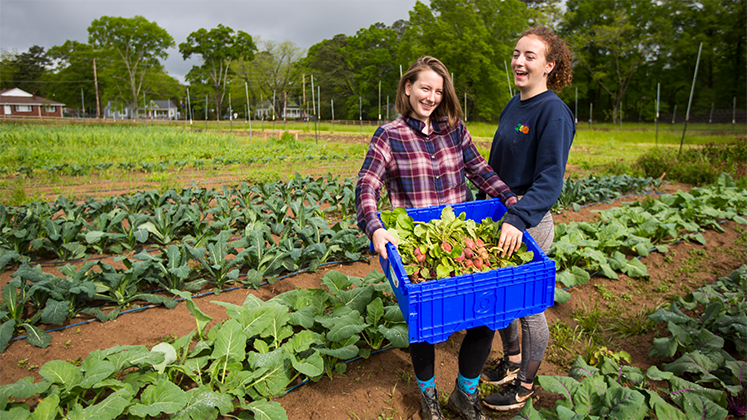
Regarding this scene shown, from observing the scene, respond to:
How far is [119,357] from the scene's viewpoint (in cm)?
200

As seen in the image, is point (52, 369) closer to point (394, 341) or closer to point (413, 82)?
point (394, 341)

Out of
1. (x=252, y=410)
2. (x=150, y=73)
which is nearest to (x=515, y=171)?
(x=252, y=410)

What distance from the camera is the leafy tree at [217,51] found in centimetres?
4822

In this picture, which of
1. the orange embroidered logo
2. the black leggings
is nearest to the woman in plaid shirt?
the black leggings

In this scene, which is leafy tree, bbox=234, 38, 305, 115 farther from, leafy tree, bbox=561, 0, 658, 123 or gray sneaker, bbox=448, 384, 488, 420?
gray sneaker, bbox=448, 384, 488, 420

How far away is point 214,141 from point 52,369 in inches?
592

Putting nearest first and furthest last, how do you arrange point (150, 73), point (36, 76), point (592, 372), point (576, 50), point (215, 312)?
point (592, 372) → point (215, 312) → point (576, 50) → point (150, 73) → point (36, 76)

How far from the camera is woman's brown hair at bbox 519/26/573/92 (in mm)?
1943

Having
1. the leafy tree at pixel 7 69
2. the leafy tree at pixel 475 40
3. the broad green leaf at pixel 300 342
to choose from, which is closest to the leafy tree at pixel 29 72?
the leafy tree at pixel 7 69

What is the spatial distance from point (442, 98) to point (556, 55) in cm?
58

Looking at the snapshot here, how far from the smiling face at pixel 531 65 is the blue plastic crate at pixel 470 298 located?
2.84 feet

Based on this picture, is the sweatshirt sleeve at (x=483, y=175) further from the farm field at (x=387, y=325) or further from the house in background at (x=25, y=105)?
the house in background at (x=25, y=105)

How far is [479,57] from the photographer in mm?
29000

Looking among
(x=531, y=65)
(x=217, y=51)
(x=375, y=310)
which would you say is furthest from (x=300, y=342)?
(x=217, y=51)
